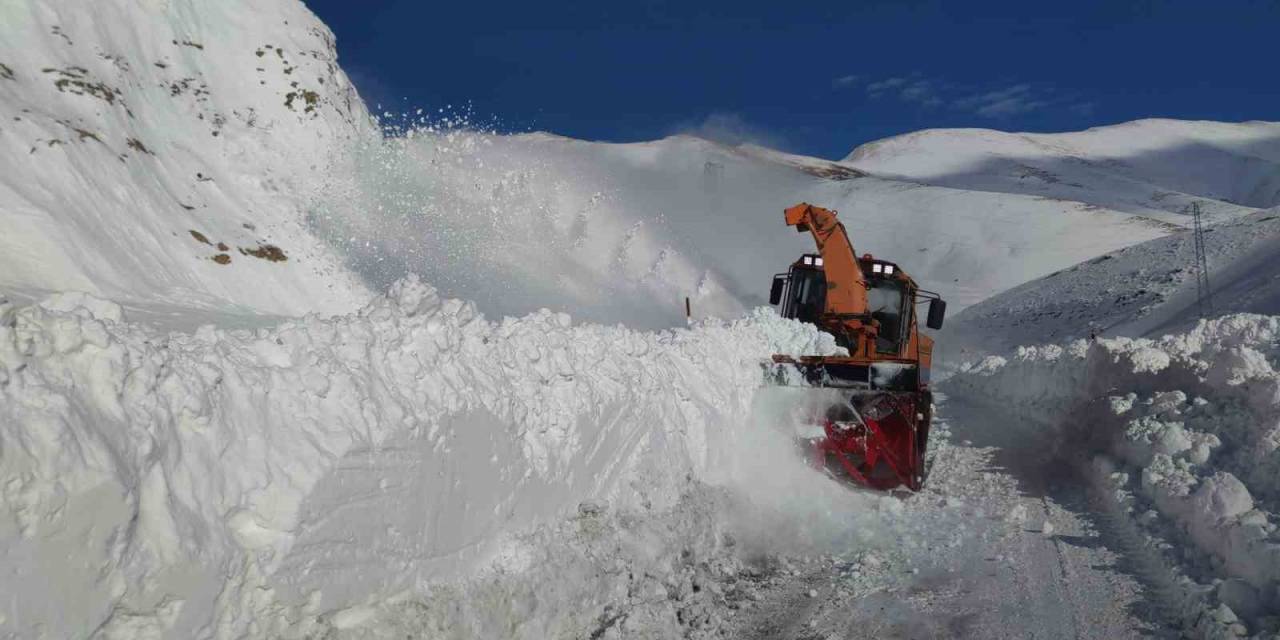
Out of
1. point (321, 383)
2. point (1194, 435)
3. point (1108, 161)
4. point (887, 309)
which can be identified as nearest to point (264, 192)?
point (887, 309)

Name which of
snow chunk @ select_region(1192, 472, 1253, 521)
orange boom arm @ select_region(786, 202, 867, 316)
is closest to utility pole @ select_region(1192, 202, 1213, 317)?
orange boom arm @ select_region(786, 202, 867, 316)

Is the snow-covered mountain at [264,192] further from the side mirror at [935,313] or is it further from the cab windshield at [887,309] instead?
the side mirror at [935,313]

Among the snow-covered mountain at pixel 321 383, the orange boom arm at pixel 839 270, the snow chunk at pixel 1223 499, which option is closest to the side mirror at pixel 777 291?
the orange boom arm at pixel 839 270

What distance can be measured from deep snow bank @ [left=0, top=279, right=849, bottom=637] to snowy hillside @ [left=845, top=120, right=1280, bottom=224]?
297 ft

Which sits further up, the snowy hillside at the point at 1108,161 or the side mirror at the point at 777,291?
the snowy hillside at the point at 1108,161

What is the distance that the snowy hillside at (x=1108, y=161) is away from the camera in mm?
94875

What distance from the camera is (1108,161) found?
110 metres

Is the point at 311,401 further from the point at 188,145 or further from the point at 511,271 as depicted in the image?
the point at 511,271

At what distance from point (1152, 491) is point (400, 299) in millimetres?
6082

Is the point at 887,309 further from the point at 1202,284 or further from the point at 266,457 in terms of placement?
the point at 1202,284

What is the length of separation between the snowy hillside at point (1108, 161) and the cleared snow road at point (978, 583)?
3427 inches

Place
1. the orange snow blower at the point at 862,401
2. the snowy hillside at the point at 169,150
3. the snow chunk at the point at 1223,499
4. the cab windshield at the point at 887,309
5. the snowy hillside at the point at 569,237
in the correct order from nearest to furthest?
the snow chunk at the point at 1223,499 < the orange snow blower at the point at 862,401 < the snowy hillside at the point at 169,150 < the cab windshield at the point at 887,309 < the snowy hillside at the point at 569,237

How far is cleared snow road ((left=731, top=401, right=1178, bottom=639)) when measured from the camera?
16.7 feet

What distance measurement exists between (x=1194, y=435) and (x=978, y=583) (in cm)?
345
